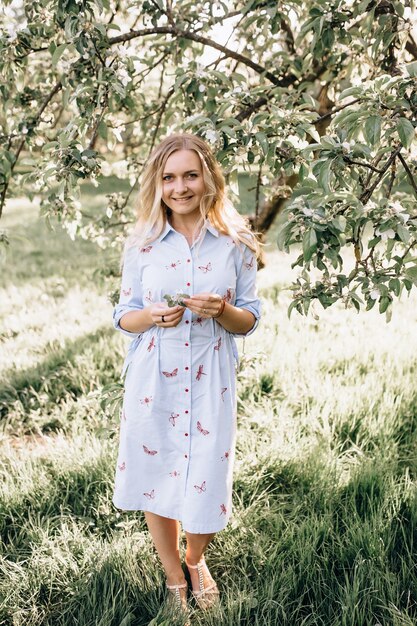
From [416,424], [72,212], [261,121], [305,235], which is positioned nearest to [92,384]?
[72,212]

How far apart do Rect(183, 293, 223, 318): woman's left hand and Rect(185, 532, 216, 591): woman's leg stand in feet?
2.88

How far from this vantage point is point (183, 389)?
2109 millimetres

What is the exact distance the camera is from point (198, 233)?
7.06ft

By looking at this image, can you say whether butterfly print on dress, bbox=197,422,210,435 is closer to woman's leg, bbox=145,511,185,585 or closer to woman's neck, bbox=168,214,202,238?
woman's leg, bbox=145,511,185,585

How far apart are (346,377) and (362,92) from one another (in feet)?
7.35

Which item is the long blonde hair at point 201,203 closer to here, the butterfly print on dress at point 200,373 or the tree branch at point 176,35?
the butterfly print on dress at point 200,373

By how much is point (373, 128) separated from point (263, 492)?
66.6 inches

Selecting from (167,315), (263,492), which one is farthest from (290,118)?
(263,492)

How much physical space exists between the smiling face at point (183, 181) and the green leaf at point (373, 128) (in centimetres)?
61

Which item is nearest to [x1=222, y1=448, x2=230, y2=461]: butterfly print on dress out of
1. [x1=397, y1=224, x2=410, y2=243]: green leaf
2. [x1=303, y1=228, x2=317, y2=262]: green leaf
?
[x1=303, y1=228, x2=317, y2=262]: green leaf

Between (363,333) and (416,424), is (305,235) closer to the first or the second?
(416,424)

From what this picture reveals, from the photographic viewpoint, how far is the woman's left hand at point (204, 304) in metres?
1.91

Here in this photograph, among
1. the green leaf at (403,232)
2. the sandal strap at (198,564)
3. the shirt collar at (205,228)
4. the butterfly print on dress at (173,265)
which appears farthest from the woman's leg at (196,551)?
the green leaf at (403,232)

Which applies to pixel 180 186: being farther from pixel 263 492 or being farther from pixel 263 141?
pixel 263 492
